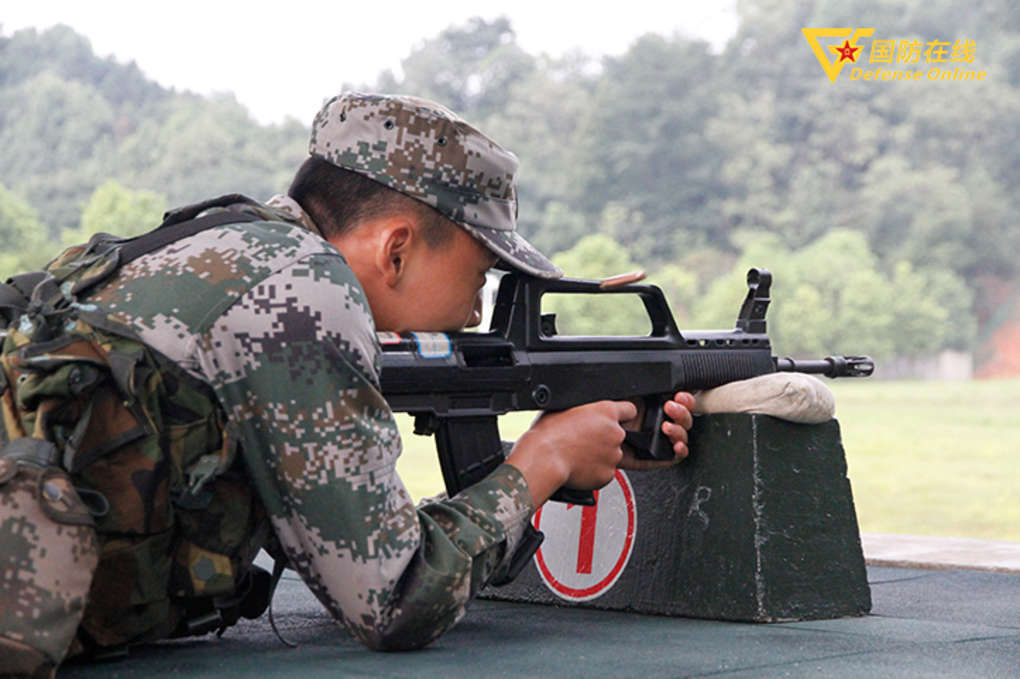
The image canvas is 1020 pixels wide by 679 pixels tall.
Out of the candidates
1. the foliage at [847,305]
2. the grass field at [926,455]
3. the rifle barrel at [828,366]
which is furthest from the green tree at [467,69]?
the rifle barrel at [828,366]

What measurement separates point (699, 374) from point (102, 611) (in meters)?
1.09

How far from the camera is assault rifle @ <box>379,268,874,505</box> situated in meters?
1.86

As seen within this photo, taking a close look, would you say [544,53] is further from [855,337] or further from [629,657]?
[629,657]

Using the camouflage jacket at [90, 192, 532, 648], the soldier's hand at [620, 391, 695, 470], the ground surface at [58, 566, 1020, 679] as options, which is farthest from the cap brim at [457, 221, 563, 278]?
the ground surface at [58, 566, 1020, 679]

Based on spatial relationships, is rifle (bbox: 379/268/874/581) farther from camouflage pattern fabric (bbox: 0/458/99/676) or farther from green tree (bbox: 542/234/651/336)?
green tree (bbox: 542/234/651/336)

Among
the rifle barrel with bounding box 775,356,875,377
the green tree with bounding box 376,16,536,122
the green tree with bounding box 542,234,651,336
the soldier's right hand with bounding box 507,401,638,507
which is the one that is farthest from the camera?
the green tree with bounding box 376,16,536,122

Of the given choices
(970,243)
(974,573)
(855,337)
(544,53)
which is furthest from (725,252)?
(974,573)

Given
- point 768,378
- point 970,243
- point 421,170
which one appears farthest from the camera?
point 970,243

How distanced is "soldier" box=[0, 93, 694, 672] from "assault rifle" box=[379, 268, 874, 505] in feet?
0.29

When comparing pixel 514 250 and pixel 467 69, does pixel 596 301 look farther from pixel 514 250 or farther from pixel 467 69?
pixel 514 250

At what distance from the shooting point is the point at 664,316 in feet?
7.38

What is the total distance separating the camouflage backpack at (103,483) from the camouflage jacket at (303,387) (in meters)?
0.03

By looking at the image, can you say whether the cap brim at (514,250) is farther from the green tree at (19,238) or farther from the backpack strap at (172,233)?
the green tree at (19,238)

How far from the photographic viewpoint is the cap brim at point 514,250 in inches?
68.3
